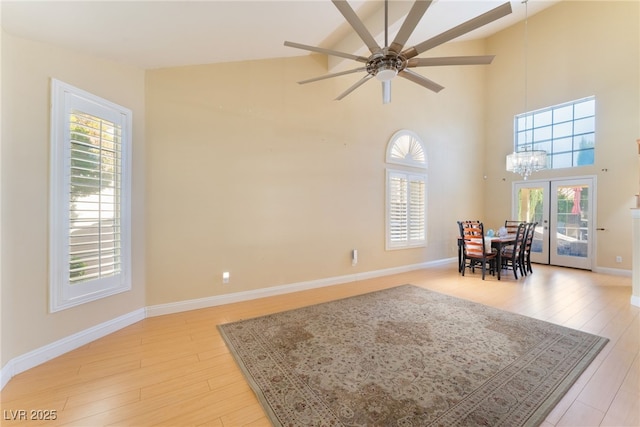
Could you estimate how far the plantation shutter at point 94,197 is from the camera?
2486 mm

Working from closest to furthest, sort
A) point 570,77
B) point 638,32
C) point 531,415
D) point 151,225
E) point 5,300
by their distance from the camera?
point 531,415 < point 5,300 < point 151,225 < point 638,32 < point 570,77

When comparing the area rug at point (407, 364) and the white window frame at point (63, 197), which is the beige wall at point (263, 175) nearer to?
the white window frame at point (63, 197)

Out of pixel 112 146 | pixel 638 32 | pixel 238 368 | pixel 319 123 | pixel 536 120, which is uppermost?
pixel 638 32

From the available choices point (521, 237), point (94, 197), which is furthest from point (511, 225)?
point (94, 197)

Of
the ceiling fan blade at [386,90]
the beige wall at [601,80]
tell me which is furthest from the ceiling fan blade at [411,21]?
the beige wall at [601,80]

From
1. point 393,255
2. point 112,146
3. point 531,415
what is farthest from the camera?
point 393,255

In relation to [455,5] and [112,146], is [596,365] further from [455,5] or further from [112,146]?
[112,146]

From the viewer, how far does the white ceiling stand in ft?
6.77

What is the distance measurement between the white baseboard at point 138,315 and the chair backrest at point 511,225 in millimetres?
2967

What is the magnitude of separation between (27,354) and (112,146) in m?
2.05

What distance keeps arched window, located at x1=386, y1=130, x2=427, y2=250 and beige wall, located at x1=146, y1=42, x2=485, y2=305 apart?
21 centimetres

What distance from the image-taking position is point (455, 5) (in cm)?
342

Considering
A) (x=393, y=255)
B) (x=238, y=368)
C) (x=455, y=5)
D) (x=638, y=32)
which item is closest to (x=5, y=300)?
(x=238, y=368)

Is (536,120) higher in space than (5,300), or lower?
higher
